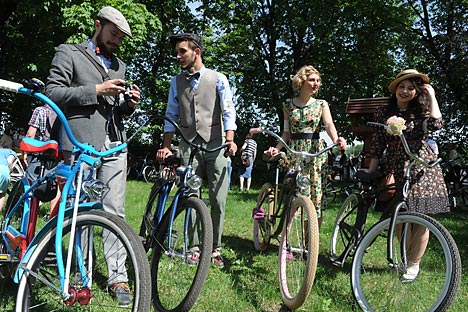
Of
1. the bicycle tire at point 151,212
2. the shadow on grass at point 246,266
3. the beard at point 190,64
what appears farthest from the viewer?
the beard at point 190,64

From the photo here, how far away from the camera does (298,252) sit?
10.3ft

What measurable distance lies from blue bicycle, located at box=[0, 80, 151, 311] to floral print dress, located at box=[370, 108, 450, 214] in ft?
6.74

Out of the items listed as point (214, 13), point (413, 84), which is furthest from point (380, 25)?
point (413, 84)

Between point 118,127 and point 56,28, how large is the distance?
10674mm

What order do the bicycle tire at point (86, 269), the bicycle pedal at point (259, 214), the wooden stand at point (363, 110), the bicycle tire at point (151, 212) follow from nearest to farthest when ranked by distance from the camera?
the bicycle tire at point (86, 269), the bicycle tire at point (151, 212), the bicycle pedal at point (259, 214), the wooden stand at point (363, 110)

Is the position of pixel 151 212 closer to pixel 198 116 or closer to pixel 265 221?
pixel 198 116

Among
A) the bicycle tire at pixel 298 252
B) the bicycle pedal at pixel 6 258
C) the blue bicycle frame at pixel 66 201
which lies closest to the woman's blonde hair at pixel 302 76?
the bicycle tire at pixel 298 252

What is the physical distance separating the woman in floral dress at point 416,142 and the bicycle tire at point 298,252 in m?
0.69

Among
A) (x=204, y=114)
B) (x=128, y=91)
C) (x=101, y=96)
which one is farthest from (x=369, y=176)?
(x=101, y=96)

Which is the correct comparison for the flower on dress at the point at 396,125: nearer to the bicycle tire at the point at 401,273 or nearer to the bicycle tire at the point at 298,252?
the bicycle tire at the point at 401,273

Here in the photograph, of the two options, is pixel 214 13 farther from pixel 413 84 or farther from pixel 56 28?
pixel 413 84

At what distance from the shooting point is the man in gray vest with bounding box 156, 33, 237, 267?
3.75m

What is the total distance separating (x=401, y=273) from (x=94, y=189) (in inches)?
80.1

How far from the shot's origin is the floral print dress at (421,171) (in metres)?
3.15
